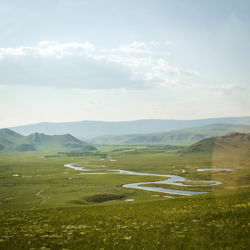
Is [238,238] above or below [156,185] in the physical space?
above

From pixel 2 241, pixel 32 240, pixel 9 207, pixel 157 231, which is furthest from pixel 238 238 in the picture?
pixel 9 207

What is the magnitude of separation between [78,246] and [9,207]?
62.9m

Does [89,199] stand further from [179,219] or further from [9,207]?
[179,219]

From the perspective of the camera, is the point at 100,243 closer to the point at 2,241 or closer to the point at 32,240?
the point at 32,240

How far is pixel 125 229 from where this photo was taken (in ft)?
69.3

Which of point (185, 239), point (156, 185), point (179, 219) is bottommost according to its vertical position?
point (156, 185)

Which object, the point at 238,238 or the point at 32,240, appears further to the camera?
the point at 32,240

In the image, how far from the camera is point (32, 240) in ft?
61.5

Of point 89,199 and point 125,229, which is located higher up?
point 125,229

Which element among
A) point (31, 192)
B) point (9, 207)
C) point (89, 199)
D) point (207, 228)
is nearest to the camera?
point (207, 228)

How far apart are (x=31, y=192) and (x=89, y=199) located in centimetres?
2809

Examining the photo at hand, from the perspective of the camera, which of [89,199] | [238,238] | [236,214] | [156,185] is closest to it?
[238,238]

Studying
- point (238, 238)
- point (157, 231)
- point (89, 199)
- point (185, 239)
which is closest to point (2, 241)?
point (157, 231)

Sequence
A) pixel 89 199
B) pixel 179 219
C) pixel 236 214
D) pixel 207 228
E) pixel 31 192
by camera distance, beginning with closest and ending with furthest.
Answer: pixel 207 228, pixel 236 214, pixel 179 219, pixel 89 199, pixel 31 192
